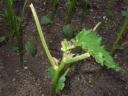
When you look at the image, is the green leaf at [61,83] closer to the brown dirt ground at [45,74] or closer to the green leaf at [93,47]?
the green leaf at [93,47]

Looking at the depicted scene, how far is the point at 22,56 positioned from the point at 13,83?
0.50 feet

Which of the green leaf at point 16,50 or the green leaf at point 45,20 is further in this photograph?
the green leaf at point 45,20

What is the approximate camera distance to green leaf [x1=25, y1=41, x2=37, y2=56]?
145 centimetres

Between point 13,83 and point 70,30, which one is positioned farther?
point 70,30

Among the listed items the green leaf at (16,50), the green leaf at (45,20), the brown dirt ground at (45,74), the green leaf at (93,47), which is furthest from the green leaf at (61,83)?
the green leaf at (45,20)

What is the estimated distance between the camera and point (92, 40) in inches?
26.8

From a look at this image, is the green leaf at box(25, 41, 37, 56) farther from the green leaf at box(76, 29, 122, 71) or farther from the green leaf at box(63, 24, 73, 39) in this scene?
the green leaf at box(76, 29, 122, 71)

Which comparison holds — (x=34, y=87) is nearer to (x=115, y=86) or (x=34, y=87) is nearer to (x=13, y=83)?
(x=13, y=83)

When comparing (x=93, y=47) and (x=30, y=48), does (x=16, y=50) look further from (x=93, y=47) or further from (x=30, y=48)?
(x=93, y=47)

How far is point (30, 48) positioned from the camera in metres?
1.47

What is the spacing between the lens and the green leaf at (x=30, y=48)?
145cm

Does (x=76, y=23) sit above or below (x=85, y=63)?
above

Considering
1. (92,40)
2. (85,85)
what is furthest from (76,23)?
(92,40)

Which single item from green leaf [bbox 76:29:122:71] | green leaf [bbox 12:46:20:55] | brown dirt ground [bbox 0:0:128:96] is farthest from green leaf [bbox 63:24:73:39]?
green leaf [bbox 76:29:122:71]
